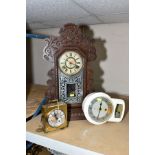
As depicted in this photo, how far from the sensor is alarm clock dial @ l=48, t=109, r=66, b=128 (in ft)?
2.37

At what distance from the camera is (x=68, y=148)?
0.65 m

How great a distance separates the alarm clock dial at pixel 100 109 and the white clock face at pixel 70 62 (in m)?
0.18

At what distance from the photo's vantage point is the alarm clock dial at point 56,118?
0.72 m

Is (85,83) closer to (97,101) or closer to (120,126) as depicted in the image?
(97,101)

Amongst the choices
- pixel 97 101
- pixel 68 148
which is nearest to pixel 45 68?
pixel 97 101

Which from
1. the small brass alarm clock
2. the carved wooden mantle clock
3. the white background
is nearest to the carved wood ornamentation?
the carved wooden mantle clock

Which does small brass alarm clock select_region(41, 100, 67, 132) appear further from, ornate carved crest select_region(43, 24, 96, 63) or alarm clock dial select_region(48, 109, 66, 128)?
ornate carved crest select_region(43, 24, 96, 63)

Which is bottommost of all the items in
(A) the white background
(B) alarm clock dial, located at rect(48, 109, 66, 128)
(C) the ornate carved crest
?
(B) alarm clock dial, located at rect(48, 109, 66, 128)

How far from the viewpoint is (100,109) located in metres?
0.78

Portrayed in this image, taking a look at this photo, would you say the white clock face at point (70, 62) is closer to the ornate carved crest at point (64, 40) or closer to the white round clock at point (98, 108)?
the ornate carved crest at point (64, 40)

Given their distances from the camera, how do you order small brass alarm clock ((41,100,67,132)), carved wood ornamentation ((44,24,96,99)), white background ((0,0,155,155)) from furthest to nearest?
1. carved wood ornamentation ((44,24,96,99))
2. small brass alarm clock ((41,100,67,132))
3. white background ((0,0,155,155))
